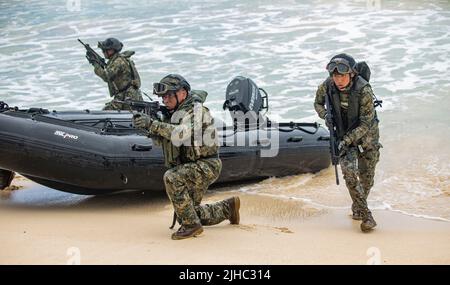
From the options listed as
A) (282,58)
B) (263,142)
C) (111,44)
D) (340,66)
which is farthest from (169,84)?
(282,58)

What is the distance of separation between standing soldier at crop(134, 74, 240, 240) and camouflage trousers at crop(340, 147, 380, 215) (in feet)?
3.61

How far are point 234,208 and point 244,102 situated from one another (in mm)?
2545

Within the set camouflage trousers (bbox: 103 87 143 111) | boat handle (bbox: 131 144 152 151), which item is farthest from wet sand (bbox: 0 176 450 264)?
camouflage trousers (bbox: 103 87 143 111)

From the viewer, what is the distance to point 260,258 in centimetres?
464

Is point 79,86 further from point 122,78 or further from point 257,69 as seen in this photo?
point 122,78

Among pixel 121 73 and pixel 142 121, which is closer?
pixel 142 121

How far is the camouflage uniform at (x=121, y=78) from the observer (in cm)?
873

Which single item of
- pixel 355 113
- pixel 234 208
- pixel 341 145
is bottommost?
pixel 234 208

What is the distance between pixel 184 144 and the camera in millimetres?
5098

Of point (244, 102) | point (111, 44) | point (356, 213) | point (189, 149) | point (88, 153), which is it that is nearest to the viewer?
point (189, 149)

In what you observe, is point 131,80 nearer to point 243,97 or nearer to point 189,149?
point 243,97

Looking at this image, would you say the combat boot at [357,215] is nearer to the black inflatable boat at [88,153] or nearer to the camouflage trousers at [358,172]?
the camouflage trousers at [358,172]

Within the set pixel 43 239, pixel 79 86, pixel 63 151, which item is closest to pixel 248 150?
pixel 63 151

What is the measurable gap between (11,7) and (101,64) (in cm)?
1399
